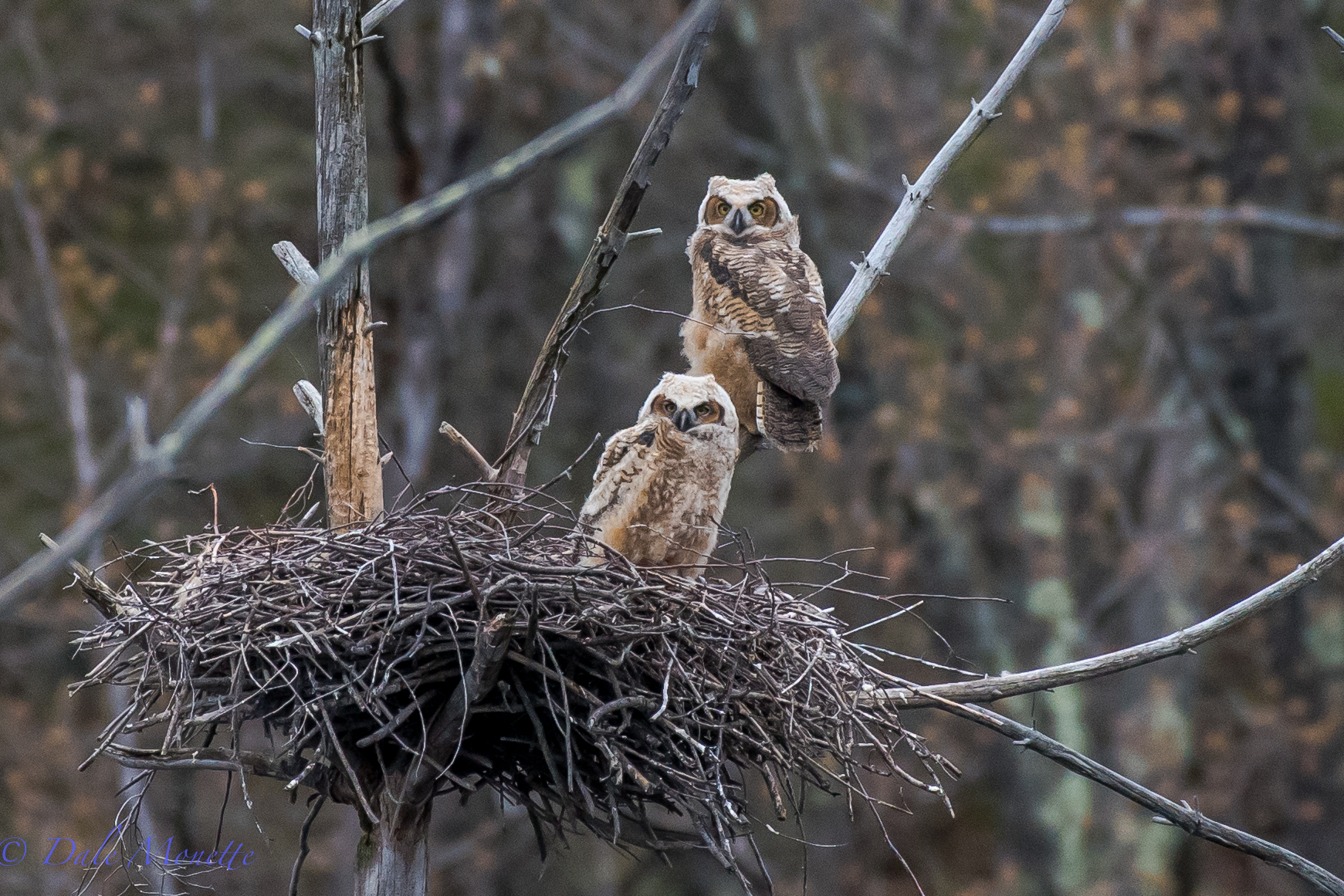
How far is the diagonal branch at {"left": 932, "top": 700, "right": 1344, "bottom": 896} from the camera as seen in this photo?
302cm

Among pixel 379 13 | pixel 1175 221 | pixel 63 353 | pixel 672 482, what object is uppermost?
pixel 379 13

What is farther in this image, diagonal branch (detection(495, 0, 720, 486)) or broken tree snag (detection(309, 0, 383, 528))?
broken tree snag (detection(309, 0, 383, 528))

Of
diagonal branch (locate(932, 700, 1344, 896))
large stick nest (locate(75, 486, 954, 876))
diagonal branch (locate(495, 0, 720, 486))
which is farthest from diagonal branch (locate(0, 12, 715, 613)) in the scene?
diagonal branch (locate(932, 700, 1344, 896))

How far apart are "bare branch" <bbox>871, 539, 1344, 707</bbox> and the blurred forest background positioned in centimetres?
591

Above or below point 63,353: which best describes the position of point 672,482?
above

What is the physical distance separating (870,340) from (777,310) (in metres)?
6.40

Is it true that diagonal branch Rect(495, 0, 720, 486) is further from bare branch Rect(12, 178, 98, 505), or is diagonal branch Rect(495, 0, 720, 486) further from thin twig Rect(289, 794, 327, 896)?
bare branch Rect(12, 178, 98, 505)

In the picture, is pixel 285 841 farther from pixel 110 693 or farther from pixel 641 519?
pixel 641 519

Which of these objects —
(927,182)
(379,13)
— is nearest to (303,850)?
(379,13)

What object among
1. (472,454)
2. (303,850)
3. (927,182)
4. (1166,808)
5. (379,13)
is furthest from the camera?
(927,182)

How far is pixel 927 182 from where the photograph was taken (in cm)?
378

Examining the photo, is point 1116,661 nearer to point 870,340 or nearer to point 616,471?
point 616,471

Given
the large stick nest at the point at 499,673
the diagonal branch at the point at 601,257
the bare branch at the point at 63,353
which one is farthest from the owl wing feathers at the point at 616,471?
Answer: the bare branch at the point at 63,353

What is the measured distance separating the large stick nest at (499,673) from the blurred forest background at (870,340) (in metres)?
6.08
